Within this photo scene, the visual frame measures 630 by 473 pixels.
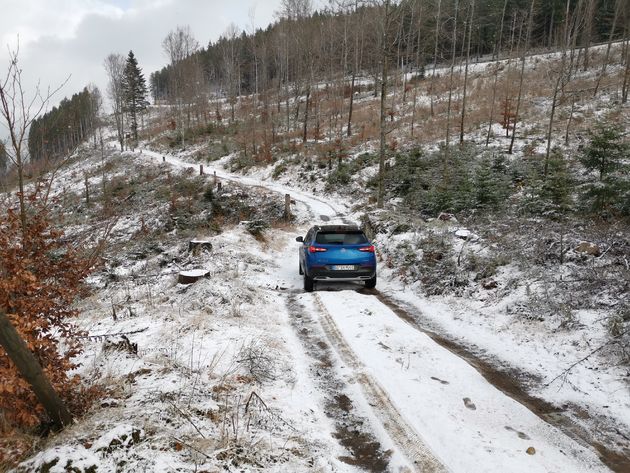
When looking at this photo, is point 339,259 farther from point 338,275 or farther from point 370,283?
point 370,283

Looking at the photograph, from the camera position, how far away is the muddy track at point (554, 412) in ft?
12.4

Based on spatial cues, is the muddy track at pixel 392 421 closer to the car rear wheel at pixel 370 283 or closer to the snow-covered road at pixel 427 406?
the snow-covered road at pixel 427 406

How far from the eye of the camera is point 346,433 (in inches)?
164

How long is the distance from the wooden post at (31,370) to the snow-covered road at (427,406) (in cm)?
274

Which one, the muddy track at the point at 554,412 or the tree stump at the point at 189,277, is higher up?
the muddy track at the point at 554,412

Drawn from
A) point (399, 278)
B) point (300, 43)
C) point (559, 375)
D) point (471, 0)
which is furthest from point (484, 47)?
point (559, 375)

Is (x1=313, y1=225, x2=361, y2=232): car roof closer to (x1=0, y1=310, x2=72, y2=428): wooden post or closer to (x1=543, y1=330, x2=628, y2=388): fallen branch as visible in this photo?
(x1=543, y1=330, x2=628, y2=388): fallen branch

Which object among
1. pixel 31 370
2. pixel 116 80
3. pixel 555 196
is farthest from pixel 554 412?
pixel 116 80

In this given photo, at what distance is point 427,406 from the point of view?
466cm

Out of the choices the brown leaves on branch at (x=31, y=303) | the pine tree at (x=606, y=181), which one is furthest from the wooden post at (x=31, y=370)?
the pine tree at (x=606, y=181)

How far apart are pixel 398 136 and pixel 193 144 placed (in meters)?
29.4

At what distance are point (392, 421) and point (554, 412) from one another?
1.94 metres

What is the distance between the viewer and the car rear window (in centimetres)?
995

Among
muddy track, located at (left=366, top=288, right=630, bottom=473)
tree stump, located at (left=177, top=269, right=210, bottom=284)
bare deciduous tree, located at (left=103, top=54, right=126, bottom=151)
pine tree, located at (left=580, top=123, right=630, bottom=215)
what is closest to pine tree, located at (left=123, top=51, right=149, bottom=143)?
bare deciduous tree, located at (left=103, top=54, right=126, bottom=151)
